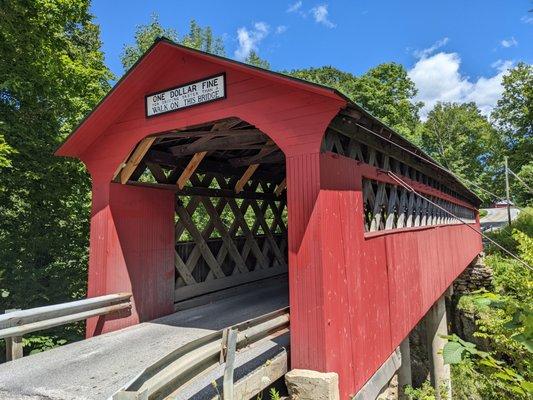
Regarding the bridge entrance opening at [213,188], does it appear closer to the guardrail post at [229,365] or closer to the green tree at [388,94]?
the guardrail post at [229,365]

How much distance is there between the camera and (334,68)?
133 ft

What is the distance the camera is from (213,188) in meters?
7.79

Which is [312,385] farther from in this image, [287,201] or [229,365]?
[287,201]

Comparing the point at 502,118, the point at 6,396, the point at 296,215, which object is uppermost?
the point at 502,118

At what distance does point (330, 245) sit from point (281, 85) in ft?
5.67

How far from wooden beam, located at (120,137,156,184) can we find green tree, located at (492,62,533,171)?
2758 cm

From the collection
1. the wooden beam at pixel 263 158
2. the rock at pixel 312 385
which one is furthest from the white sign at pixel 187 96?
the rock at pixel 312 385

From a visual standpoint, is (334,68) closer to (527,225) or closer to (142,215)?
(527,225)

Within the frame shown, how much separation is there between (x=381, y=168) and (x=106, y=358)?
14.4ft

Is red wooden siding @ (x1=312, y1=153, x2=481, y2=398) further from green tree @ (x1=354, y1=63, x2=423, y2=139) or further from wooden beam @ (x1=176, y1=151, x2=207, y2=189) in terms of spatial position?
green tree @ (x1=354, y1=63, x2=423, y2=139)

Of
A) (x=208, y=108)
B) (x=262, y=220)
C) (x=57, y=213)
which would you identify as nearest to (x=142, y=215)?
(x=208, y=108)

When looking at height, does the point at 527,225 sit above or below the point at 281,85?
below

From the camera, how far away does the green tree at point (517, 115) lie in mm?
26089

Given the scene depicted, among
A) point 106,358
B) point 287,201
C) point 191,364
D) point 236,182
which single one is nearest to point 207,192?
point 236,182
